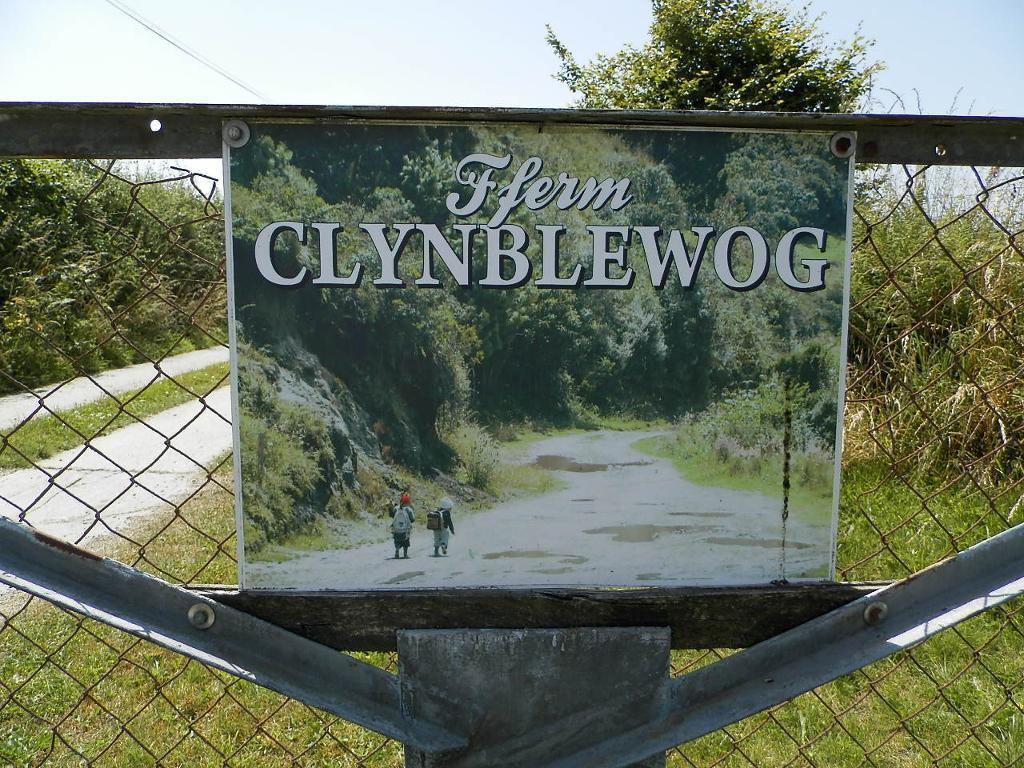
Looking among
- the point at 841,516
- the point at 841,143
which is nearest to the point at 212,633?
the point at 841,143

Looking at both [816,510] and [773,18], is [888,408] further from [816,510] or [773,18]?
[773,18]

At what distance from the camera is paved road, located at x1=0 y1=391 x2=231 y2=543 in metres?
4.71

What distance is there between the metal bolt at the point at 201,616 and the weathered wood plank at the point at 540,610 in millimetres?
28

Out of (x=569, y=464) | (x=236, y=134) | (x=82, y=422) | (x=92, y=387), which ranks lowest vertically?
(x=92, y=387)

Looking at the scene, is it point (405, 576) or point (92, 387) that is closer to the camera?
point (405, 576)

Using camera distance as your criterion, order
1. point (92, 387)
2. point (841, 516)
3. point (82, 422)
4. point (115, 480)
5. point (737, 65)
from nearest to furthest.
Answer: point (841, 516), point (115, 480), point (82, 422), point (92, 387), point (737, 65)

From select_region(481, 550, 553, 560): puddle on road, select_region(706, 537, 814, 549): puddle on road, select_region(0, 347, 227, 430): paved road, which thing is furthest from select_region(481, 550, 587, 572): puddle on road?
select_region(0, 347, 227, 430): paved road

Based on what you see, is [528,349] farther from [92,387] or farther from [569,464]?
[92,387]

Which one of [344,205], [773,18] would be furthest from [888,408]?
[773,18]

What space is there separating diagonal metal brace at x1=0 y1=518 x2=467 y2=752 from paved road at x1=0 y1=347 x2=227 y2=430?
4.71 meters

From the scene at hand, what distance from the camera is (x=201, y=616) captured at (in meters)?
1.27

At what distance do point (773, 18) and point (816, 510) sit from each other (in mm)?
16023

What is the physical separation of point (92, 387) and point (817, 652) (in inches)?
380

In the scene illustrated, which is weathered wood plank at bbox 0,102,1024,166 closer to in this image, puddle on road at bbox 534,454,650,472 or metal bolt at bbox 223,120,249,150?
metal bolt at bbox 223,120,249,150
